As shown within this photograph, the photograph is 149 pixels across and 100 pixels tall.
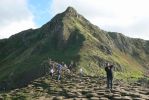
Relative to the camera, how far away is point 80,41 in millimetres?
156250

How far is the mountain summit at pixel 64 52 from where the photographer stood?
445 ft

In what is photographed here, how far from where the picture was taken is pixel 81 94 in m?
54.5

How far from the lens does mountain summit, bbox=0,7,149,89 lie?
5344 inches

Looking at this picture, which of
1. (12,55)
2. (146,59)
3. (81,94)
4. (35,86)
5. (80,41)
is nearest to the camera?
(81,94)

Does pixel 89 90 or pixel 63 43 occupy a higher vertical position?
pixel 63 43

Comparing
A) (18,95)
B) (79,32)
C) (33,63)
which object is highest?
(79,32)

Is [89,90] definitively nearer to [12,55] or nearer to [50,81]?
[50,81]

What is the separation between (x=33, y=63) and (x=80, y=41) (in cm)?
2066

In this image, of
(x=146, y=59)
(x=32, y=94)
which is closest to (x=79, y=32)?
(x=146, y=59)

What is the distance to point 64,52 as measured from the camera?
15050cm

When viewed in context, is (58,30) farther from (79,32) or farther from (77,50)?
(77,50)

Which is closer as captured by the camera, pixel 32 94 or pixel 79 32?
pixel 32 94

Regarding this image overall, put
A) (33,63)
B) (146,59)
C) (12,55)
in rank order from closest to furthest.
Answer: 1. (33,63)
2. (12,55)
3. (146,59)

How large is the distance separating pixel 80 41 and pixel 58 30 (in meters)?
11.9
